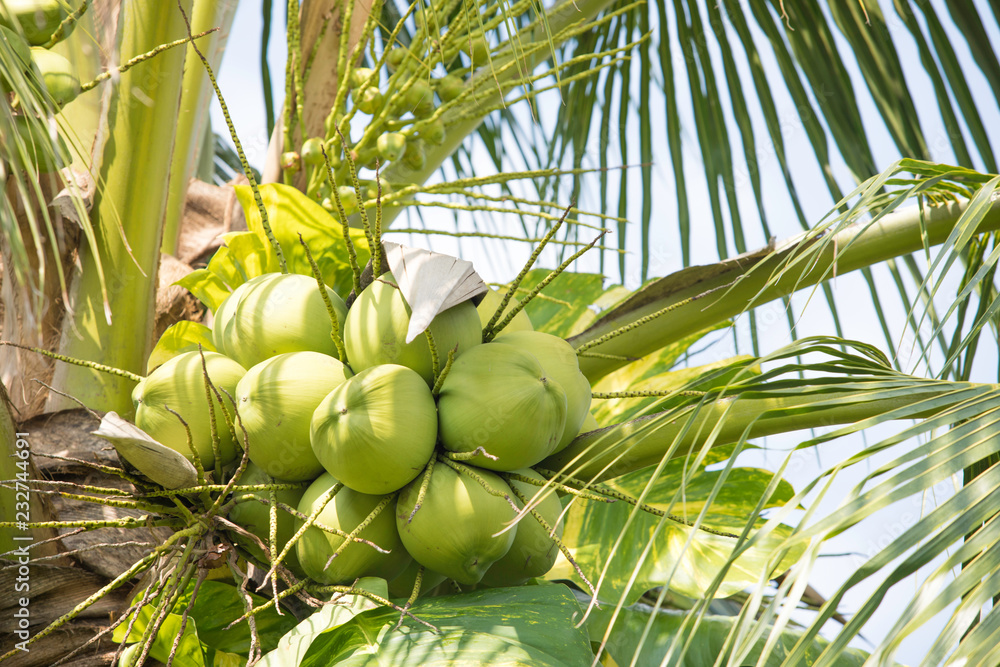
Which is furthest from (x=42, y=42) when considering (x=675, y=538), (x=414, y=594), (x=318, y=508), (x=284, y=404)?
(x=675, y=538)

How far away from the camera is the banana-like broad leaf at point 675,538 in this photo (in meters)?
1.06

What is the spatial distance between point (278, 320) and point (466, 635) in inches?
15.3

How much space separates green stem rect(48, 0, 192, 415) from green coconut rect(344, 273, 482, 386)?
418mm

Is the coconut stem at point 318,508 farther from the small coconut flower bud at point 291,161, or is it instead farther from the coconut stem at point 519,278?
the small coconut flower bud at point 291,161

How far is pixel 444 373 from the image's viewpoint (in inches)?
32.1

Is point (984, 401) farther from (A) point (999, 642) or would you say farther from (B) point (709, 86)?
(B) point (709, 86)

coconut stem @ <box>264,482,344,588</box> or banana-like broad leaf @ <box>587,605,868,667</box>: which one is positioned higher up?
coconut stem @ <box>264,482,344,588</box>

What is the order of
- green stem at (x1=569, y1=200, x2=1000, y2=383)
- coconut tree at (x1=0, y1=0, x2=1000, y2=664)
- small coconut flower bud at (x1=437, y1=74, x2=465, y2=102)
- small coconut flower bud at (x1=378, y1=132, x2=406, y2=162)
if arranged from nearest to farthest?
coconut tree at (x1=0, y1=0, x2=1000, y2=664)
green stem at (x1=569, y1=200, x2=1000, y2=383)
small coconut flower bud at (x1=378, y1=132, x2=406, y2=162)
small coconut flower bud at (x1=437, y1=74, x2=465, y2=102)

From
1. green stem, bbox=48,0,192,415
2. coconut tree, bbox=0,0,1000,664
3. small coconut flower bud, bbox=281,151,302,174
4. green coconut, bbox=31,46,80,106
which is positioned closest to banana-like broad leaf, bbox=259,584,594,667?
coconut tree, bbox=0,0,1000,664

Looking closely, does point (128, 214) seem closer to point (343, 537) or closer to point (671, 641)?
point (343, 537)

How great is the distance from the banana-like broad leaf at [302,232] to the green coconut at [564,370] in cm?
28

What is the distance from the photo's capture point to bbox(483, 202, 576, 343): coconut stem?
794 mm

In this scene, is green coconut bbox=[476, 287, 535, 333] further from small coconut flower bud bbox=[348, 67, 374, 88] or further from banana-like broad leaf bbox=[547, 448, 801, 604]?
small coconut flower bud bbox=[348, 67, 374, 88]

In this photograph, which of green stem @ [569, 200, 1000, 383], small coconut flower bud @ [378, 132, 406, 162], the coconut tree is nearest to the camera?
the coconut tree
